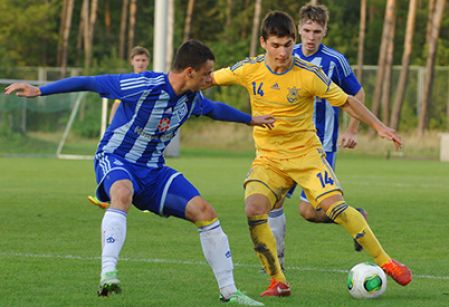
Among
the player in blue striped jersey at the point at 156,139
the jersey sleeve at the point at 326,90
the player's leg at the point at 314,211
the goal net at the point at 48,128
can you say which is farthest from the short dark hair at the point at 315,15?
the goal net at the point at 48,128

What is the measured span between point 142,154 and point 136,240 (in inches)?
152

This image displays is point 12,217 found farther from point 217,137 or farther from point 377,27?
point 377,27

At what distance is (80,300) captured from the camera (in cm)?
767

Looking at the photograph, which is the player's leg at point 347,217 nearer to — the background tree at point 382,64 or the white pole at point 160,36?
the white pole at point 160,36

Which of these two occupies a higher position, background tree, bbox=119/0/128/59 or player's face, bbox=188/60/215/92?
player's face, bbox=188/60/215/92

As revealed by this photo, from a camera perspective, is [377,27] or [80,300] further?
[377,27]

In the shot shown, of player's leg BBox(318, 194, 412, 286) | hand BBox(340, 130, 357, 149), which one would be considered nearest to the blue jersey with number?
player's leg BBox(318, 194, 412, 286)

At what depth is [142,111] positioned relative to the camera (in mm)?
7824

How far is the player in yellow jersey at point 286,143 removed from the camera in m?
8.34

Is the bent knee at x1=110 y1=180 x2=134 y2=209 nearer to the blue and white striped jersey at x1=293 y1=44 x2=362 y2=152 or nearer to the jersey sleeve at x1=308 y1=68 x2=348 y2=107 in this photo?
the jersey sleeve at x1=308 y1=68 x2=348 y2=107

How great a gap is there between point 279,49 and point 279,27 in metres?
0.17

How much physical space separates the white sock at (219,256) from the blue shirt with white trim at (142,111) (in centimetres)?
59

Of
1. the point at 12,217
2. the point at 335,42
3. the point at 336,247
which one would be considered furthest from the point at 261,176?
the point at 335,42

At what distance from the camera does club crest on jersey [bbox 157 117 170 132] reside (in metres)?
7.84
